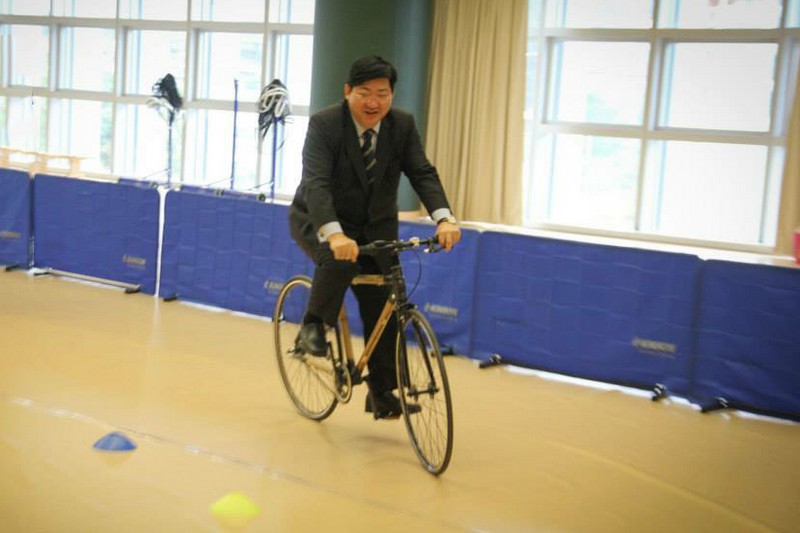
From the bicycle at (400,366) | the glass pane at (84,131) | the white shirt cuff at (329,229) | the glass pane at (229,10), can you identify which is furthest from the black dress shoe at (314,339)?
the glass pane at (84,131)

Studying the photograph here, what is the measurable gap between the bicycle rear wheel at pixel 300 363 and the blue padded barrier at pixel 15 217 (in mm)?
4540

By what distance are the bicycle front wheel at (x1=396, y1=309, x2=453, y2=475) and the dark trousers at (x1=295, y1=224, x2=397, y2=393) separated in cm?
22

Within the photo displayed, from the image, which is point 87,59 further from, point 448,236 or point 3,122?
point 448,236

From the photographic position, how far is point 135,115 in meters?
18.3

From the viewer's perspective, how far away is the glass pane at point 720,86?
1275 cm

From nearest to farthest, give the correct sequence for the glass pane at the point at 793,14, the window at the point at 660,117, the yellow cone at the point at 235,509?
the yellow cone at the point at 235,509 < the glass pane at the point at 793,14 < the window at the point at 660,117

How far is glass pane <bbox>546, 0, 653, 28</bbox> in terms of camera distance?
524 inches

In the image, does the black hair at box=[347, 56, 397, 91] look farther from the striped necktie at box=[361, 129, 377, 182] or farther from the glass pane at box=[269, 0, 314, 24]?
the glass pane at box=[269, 0, 314, 24]

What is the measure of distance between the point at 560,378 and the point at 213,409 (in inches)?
93.0

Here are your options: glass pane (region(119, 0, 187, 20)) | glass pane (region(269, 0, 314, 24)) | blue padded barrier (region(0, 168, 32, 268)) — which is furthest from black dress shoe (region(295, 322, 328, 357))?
glass pane (region(119, 0, 187, 20))

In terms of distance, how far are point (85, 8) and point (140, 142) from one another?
2.76m

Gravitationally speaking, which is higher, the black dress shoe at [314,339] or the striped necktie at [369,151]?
the striped necktie at [369,151]

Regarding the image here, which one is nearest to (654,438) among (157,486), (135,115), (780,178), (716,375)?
(716,375)

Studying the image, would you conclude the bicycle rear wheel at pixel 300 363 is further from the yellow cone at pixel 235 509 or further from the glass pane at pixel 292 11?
the glass pane at pixel 292 11
